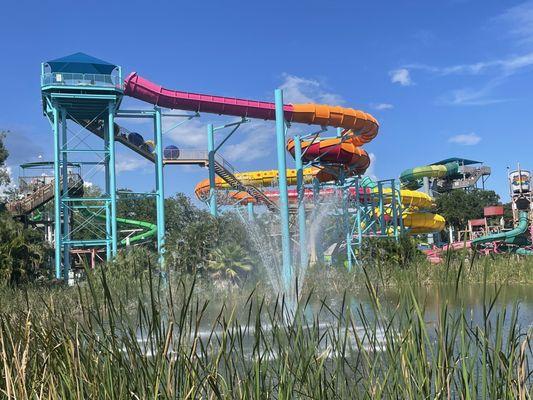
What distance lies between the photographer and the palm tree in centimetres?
1592

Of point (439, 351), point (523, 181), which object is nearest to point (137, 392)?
point (439, 351)

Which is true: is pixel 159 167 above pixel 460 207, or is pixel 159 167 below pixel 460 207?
above

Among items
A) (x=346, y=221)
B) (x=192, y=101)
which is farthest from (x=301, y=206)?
(x=192, y=101)

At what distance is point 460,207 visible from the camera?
53.4 metres

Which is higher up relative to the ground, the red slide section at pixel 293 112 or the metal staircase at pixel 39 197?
the red slide section at pixel 293 112

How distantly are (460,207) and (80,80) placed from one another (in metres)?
40.1

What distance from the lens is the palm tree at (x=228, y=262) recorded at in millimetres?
15922

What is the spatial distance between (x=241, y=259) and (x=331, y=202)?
9544 mm

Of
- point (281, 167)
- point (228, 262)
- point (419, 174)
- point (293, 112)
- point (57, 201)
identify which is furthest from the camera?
point (419, 174)

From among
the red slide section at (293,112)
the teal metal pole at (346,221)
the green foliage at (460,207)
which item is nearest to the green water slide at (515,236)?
the teal metal pole at (346,221)

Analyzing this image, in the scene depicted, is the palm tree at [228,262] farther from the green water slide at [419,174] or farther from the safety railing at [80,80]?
the green water slide at [419,174]

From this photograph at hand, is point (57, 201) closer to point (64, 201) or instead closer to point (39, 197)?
point (64, 201)

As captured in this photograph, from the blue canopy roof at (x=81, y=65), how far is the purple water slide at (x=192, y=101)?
0.95 m

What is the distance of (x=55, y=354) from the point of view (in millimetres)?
2695
